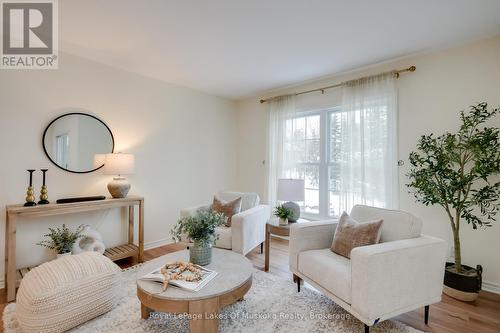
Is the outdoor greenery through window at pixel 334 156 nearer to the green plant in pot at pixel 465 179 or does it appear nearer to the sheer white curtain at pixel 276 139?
the sheer white curtain at pixel 276 139

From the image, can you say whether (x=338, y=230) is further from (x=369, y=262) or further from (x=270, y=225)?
(x=270, y=225)

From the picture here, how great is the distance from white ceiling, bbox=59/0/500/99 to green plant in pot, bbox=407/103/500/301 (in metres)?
0.86

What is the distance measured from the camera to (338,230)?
2158 millimetres

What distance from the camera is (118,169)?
286cm

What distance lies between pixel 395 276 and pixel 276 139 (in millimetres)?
2756

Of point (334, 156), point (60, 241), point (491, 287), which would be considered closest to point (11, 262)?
point (60, 241)

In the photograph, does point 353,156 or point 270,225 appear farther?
point 353,156

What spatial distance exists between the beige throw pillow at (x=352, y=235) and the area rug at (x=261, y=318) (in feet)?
1.59

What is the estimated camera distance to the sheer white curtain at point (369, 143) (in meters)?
2.90

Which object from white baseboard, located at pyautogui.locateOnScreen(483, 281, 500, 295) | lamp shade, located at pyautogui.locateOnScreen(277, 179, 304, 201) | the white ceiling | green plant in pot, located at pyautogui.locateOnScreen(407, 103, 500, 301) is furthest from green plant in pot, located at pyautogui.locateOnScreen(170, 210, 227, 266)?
white baseboard, located at pyautogui.locateOnScreen(483, 281, 500, 295)

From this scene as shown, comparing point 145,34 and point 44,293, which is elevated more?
point 145,34

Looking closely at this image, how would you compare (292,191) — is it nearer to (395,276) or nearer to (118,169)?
(395,276)

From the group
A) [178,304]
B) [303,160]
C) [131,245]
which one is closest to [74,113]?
[131,245]

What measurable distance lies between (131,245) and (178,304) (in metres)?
2.05
